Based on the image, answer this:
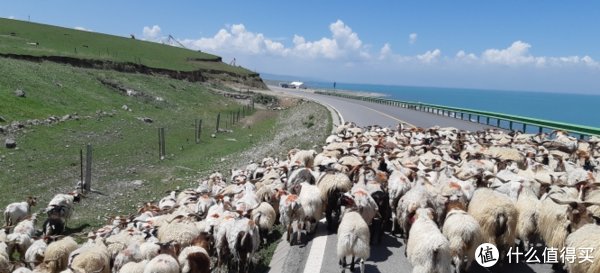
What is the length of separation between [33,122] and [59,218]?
17.5m

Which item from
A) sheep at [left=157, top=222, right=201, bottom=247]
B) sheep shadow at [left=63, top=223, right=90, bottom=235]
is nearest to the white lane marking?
sheep at [left=157, top=222, right=201, bottom=247]

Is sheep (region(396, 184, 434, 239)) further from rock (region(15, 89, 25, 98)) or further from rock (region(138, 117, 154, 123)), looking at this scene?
rock (region(138, 117, 154, 123))

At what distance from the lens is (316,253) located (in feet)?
28.2

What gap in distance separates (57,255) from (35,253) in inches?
34.6

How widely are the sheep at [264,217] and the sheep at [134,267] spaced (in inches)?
95.4

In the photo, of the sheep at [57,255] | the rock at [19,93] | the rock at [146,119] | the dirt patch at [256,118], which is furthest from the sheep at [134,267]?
the dirt patch at [256,118]

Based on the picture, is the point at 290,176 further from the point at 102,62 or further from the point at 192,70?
the point at 192,70

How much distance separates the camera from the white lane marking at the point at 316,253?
7.97 m

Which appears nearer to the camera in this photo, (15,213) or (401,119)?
(15,213)

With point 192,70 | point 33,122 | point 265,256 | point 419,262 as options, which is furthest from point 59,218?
point 192,70

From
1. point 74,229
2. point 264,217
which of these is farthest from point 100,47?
point 264,217

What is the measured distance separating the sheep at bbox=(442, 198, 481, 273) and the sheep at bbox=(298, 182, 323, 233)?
2.86 metres

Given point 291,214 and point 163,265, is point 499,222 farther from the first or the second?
point 163,265

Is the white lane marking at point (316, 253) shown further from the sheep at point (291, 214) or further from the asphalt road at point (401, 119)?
the asphalt road at point (401, 119)
